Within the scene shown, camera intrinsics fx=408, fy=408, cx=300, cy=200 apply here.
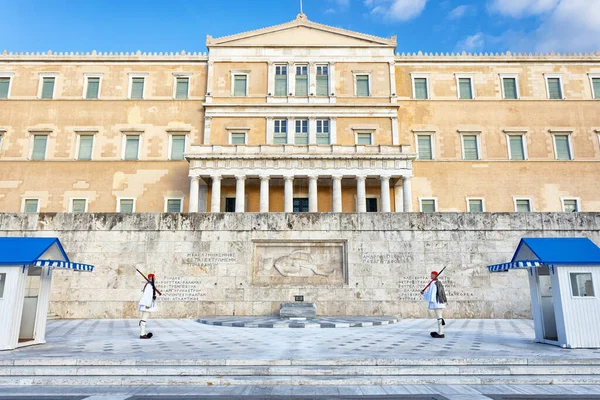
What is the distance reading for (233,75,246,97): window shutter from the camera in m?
37.0

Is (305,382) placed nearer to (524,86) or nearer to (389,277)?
(389,277)

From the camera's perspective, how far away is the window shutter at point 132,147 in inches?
1418

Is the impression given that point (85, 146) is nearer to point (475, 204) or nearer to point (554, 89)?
point (475, 204)

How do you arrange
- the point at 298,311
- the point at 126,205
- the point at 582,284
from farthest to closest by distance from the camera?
the point at 126,205, the point at 298,311, the point at 582,284

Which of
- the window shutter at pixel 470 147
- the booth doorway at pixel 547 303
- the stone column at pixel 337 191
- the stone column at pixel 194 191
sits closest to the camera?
the booth doorway at pixel 547 303

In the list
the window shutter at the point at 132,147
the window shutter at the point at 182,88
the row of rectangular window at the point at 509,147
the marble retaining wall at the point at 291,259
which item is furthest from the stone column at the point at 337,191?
the window shutter at the point at 132,147

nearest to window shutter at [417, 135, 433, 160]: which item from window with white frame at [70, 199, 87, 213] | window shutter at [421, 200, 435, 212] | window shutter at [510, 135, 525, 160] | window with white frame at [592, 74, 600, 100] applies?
window shutter at [421, 200, 435, 212]

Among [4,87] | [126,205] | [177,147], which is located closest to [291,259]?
[177,147]

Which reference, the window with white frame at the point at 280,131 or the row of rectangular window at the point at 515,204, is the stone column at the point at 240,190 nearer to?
the window with white frame at the point at 280,131

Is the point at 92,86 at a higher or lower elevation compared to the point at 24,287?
higher

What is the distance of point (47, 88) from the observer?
37281 millimetres

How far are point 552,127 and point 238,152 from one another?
2804cm

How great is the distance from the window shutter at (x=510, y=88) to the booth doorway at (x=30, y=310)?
3897cm

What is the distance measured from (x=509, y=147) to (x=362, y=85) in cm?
1422
